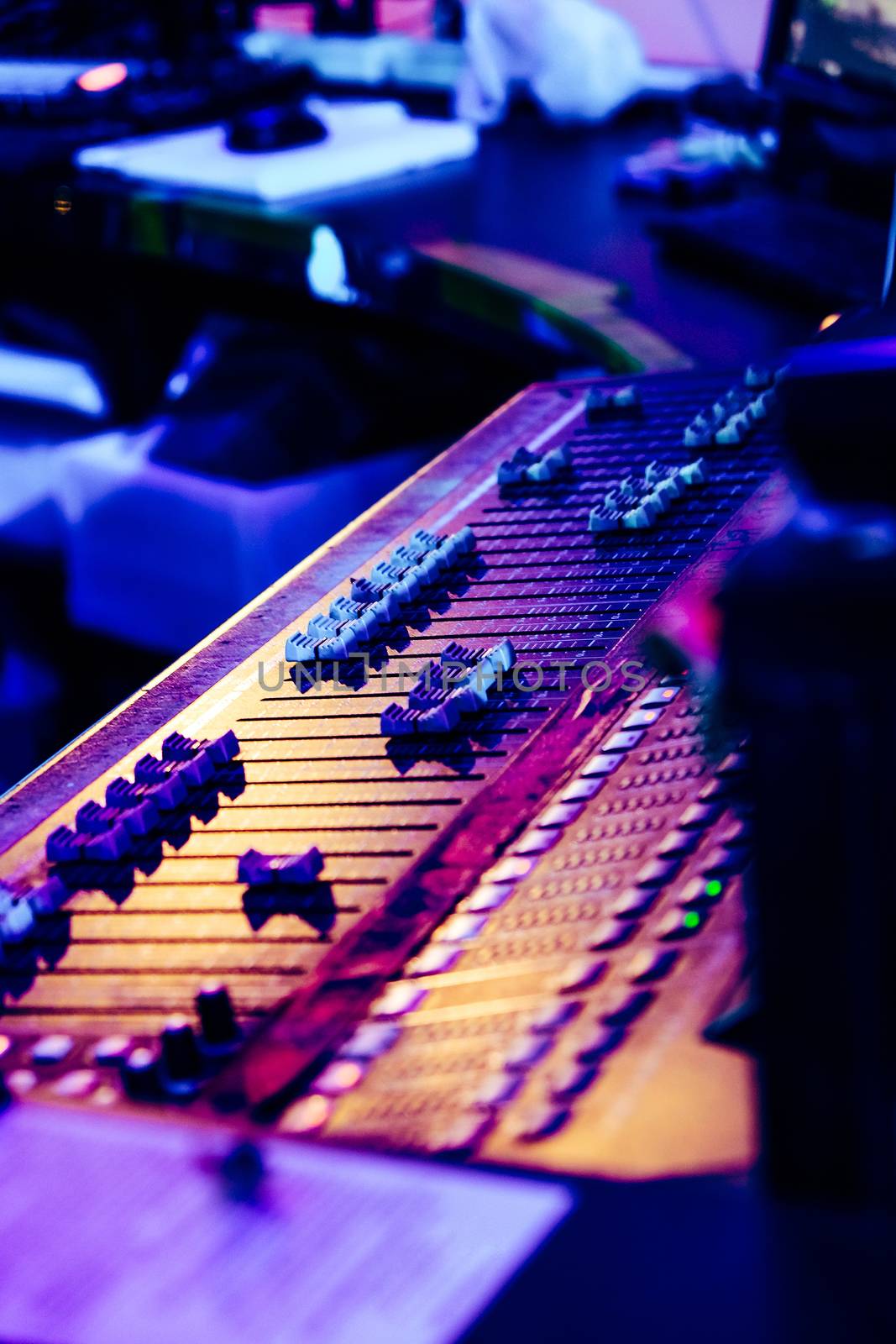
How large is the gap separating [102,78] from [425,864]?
6.96ft

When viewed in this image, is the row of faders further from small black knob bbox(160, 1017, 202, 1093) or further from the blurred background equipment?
the blurred background equipment

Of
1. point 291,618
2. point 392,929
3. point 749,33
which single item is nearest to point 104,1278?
point 392,929

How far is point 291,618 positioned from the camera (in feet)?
3.18

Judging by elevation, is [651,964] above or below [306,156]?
below

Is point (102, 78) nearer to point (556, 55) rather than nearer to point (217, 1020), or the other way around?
point (556, 55)

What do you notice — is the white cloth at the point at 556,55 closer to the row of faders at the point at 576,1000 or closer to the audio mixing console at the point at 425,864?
the audio mixing console at the point at 425,864

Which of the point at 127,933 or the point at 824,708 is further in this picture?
the point at 127,933

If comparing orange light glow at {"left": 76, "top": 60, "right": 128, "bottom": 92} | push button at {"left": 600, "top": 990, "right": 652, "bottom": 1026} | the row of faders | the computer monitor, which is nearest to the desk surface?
the computer monitor

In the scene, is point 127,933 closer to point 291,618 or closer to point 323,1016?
point 323,1016

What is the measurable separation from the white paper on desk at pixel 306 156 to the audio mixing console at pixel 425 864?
1.08 m

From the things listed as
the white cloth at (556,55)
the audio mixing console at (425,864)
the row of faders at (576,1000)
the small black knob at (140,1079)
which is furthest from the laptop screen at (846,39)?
the small black knob at (140,1079)

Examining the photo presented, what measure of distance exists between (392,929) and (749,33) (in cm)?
229

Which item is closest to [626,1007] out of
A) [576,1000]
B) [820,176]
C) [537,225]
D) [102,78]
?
[576,1000]

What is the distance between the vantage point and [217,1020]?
0.62m
